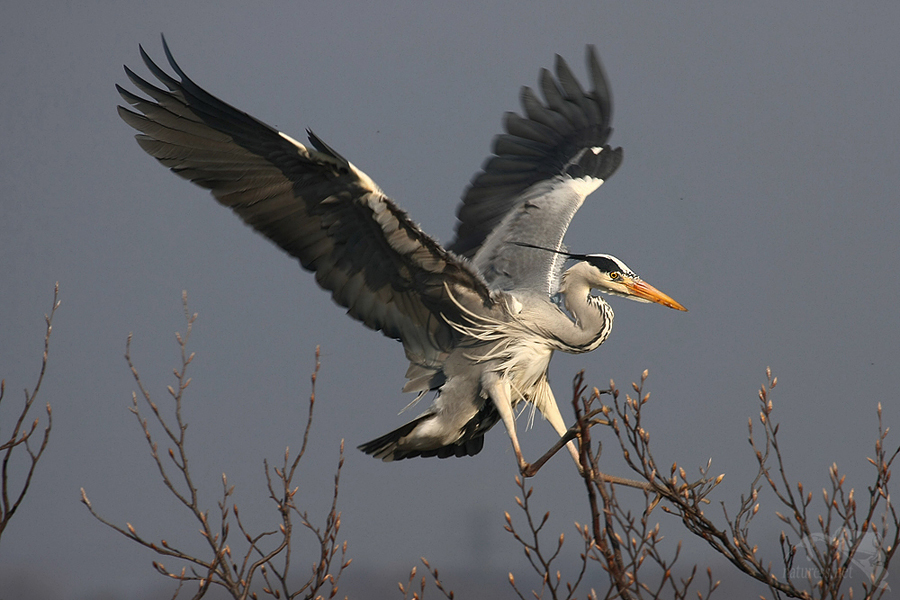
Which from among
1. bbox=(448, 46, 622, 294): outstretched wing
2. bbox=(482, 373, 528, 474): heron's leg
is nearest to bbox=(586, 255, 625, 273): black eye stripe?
bbox=(448, 46, 622, 294): outstretched wing

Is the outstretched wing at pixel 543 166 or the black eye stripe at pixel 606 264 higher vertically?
the outstretched wing at pixel 543 166

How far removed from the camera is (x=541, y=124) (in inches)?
173

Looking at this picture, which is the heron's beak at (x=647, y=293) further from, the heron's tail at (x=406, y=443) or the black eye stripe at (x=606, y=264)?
the heron's tail at (x=406, y=443)

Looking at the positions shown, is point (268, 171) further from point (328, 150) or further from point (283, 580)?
point (283, 580)

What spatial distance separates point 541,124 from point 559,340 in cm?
148

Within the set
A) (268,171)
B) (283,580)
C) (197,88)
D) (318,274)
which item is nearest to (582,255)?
(318,274)

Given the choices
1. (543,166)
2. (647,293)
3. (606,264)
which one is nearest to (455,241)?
(543,166)

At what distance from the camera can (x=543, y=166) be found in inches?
171

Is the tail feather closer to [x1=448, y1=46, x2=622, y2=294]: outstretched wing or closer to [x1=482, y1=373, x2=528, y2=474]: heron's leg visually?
[x1=482, y1=373, x2=528, y2=474]: heron's leg

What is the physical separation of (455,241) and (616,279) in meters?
1.00

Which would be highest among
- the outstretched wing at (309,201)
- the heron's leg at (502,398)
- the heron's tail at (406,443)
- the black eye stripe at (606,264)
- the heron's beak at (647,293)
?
the black eye stripe at (606,264)

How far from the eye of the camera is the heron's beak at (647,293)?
3422 mm

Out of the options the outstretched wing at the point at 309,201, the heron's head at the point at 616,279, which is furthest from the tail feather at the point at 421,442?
the heron's head at the point at 616,279

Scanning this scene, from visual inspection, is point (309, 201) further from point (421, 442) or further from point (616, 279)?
point (616, 279)
